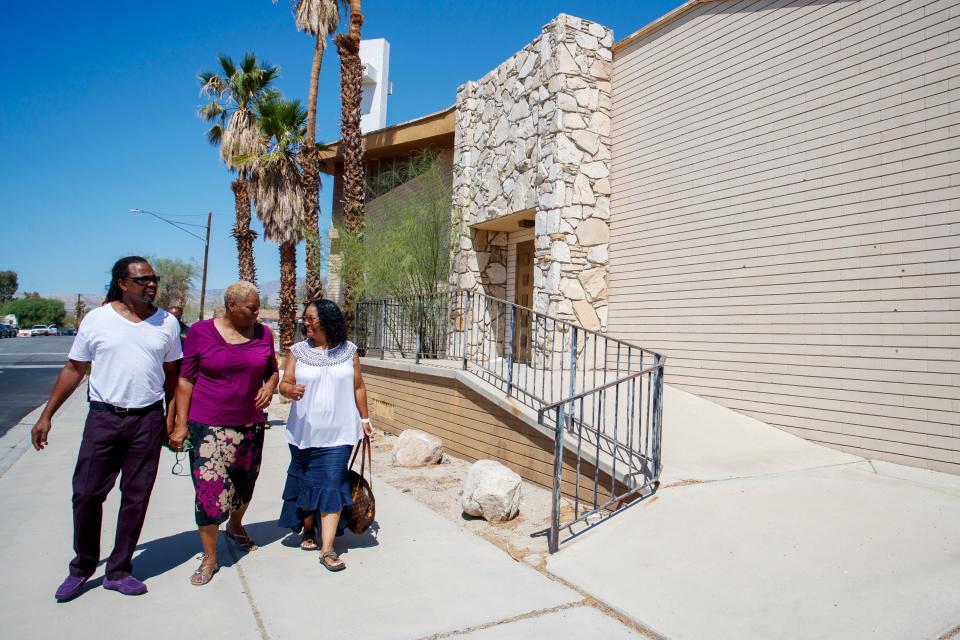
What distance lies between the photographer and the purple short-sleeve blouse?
3723mm

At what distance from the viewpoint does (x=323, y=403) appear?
3.93 m

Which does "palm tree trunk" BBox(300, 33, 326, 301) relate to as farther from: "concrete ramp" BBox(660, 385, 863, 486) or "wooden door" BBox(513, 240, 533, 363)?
"concrete ramp" BBox(660, 385, 863, 486)

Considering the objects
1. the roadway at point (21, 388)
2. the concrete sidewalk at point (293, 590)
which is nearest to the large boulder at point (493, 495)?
the concrete sidewalk at point (293, 590)

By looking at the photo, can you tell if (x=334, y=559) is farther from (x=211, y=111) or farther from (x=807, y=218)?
(x=211, y=111)

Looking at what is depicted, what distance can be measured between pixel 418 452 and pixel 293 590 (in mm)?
3574

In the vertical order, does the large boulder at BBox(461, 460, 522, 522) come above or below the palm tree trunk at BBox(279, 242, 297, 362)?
below

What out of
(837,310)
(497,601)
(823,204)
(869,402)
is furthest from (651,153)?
(497,601)

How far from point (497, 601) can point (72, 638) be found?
6.70ft

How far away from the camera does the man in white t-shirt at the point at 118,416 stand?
11.2 feet

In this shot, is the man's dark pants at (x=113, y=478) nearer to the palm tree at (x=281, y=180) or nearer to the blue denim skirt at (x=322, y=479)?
the blue denim skirt at (x=322, y=479)

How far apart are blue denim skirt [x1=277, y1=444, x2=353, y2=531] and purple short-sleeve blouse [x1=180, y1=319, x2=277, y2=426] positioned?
0.46 metres

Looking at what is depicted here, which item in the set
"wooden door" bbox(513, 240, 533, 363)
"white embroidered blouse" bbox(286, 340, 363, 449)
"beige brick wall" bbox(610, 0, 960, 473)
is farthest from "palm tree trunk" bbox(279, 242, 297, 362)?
"white embroidered blouse" bbox(286, 340, 363, 449)

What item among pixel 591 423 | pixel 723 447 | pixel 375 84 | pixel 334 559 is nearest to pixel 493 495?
pixel 591 423

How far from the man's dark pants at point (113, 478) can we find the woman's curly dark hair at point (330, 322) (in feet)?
3.47
